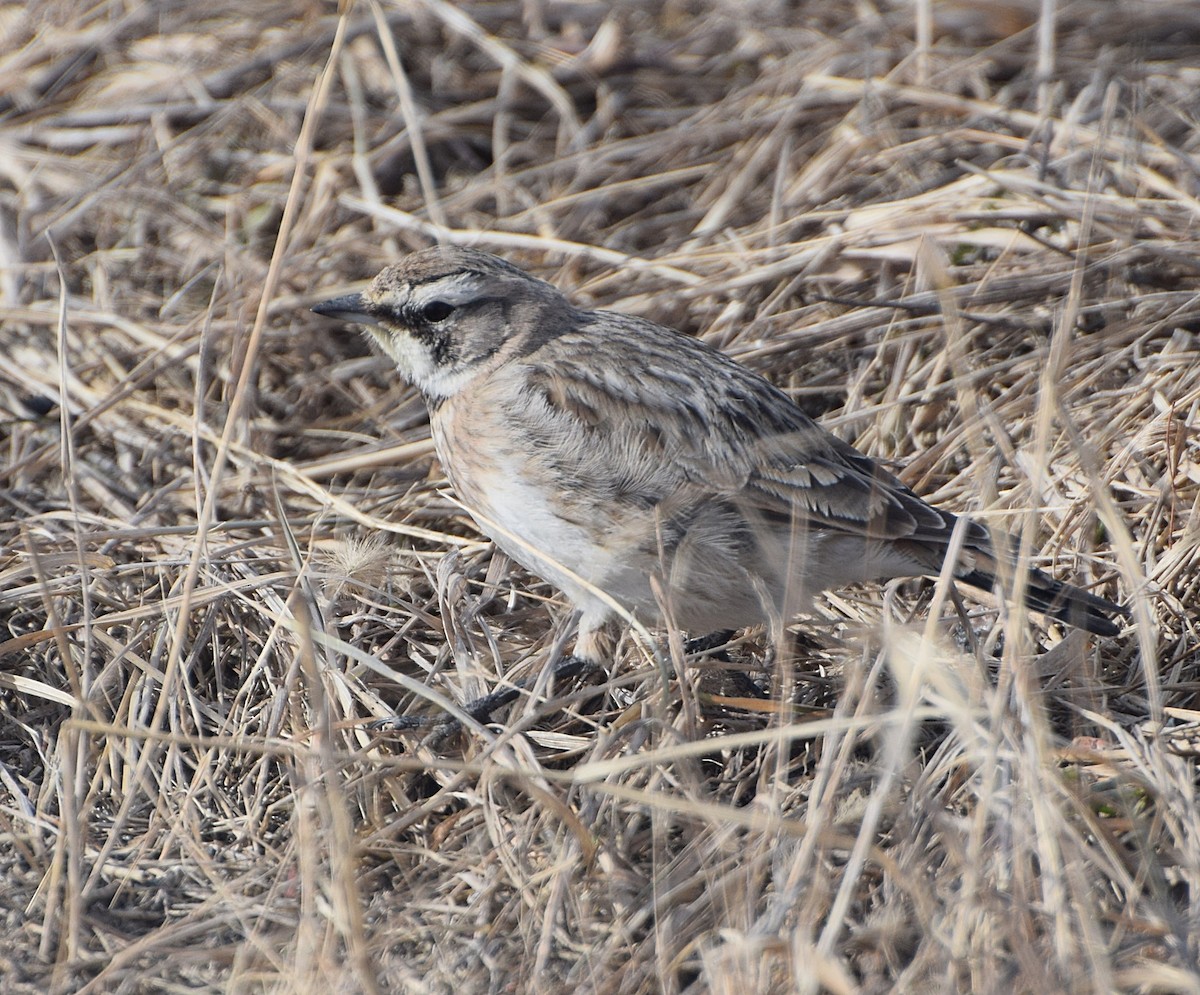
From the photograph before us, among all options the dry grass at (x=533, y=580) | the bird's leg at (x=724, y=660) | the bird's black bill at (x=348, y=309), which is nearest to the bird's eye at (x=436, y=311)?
the bird's black bill at (x=348, y=309)

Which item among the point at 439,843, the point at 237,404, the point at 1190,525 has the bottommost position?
the point at 1190,525

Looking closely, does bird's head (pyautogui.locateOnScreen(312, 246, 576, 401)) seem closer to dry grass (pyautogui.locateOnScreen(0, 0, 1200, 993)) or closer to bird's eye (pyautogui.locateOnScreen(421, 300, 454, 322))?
bird's eye (pyautogui.locateOnScreen(421, 300, 454, 322))

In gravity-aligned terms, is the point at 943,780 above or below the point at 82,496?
below

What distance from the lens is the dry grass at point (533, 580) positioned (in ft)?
11.0

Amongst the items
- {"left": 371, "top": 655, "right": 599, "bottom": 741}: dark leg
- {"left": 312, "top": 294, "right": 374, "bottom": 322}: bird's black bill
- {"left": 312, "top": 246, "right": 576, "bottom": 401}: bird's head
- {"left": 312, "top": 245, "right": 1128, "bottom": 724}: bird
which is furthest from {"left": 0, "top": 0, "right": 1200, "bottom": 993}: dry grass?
{"left": 312, "top": 246, "right": 576, "bottom": 401}: bird's head

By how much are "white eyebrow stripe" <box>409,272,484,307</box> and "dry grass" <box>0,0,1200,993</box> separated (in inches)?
30.9

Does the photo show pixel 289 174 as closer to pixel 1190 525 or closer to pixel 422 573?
pixel 422 573

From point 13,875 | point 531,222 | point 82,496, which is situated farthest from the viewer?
point 531,222

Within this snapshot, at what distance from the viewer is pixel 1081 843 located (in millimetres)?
3242

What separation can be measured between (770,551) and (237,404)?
5.51 feet

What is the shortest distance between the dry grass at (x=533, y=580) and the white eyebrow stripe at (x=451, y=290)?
2.58 feet

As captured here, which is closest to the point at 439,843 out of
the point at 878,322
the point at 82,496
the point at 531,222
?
the point at 82,496

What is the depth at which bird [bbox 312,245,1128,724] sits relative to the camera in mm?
4426

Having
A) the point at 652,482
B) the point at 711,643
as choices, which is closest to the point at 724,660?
the point at 711,643
